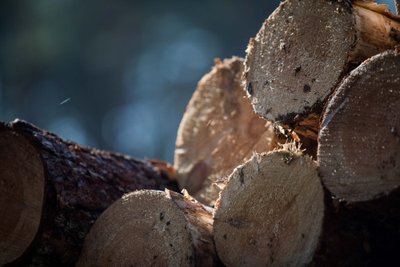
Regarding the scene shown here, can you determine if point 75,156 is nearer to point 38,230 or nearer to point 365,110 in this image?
point 38,230

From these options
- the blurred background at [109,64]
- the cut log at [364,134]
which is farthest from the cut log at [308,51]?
the blurred background at [109,64]

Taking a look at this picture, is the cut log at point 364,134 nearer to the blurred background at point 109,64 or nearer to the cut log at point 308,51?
the cut log at point 308,51

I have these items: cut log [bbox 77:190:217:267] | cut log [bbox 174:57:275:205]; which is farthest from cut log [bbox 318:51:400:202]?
cut log [bbox 174:57:275:205]

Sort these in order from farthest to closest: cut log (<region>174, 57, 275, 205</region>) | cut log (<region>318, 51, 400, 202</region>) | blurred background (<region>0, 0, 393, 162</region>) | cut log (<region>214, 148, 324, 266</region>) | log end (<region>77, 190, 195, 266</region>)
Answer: blurred background (<region>0, 0, 393, 162</region>)
cut log (<region>174, 57, 275, 205</region>)
log end (<region>77, 190, 195, 266</region>)
cut log (<region>214, 148, 324, 266</region>)
cut log (<region>318, 51, 400, 202</region>)

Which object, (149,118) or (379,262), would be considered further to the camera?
(149,118)

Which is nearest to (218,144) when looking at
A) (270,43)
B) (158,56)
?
(270,43)

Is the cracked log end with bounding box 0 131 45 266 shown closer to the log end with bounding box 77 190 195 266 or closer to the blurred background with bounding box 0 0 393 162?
the log end with bounding box 77 190 195 266
